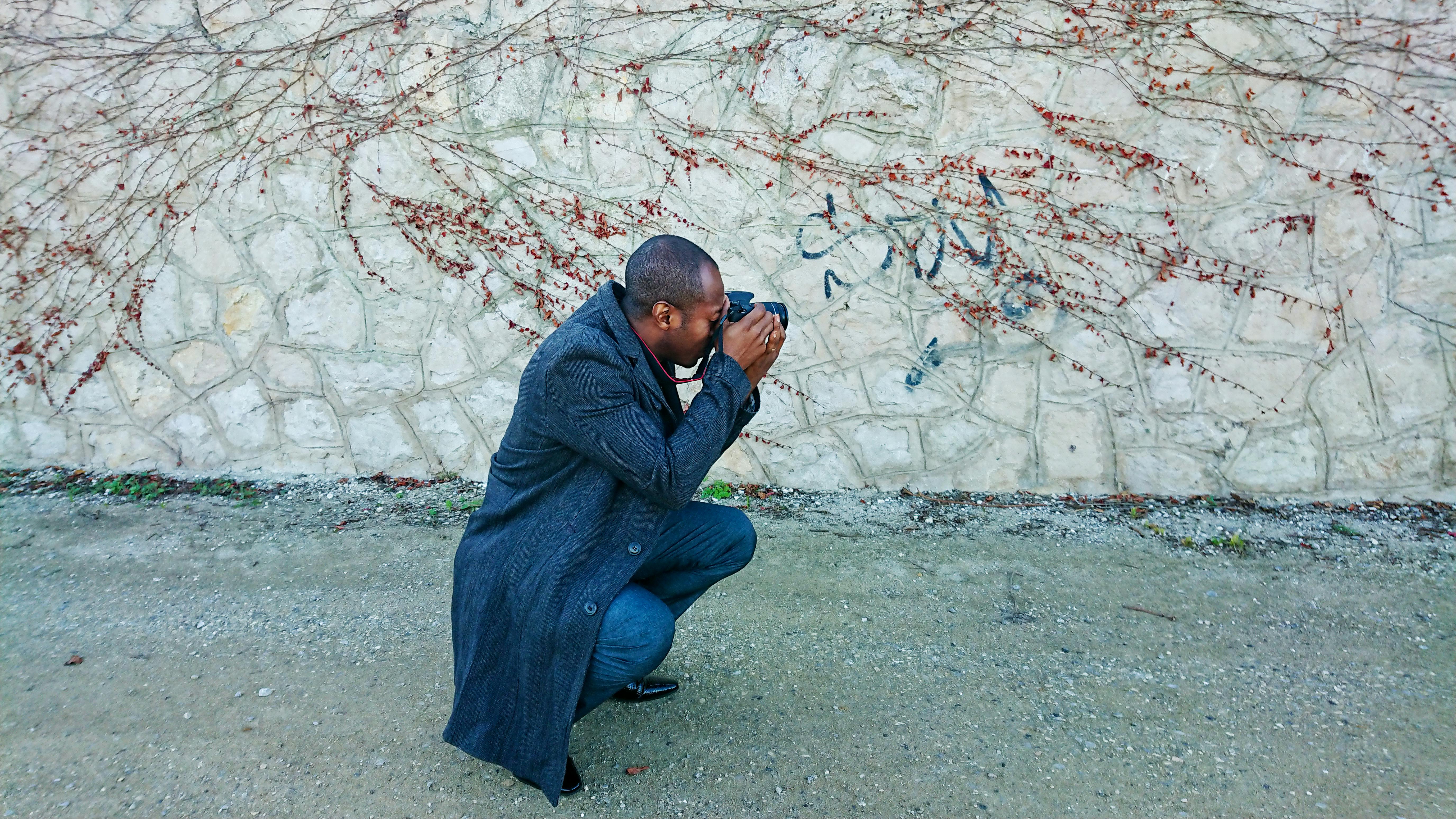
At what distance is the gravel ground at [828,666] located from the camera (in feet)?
6.82

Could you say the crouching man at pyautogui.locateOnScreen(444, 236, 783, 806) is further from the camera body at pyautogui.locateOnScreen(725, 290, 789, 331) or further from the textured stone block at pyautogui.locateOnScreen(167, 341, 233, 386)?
the textured stone block at pyautogui.locateOnScreen(167, 341, 233, 386)

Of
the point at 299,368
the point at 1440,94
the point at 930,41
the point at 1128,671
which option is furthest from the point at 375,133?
the point at 1440,94

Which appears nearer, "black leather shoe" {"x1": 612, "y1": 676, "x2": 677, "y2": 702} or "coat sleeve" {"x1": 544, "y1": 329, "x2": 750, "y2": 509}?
"coat sleeve" {"x1": 544, "y1": 329, "x2": 750, "y2": 509}

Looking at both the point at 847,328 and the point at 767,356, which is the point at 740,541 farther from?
the point at 847,328

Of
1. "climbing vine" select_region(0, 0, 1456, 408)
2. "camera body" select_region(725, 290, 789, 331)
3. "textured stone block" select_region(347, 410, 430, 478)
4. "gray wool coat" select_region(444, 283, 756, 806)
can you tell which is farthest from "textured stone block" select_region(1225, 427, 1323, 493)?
"textured stone block" select_region(347, 410, 430, 478)

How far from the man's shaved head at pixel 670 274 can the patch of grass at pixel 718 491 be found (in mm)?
2014

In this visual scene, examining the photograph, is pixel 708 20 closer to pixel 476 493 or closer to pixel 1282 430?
pixel 476 493

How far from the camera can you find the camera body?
1947mm

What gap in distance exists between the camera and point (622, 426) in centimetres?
179

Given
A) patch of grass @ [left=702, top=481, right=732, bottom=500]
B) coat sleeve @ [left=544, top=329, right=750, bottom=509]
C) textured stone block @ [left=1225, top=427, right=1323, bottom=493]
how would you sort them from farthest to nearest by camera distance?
patch of grass @ [left=702, top=481, right=732, bottom=500] → textured stone block @ [left=1225, top=427, right=1323, bottom=493] → coat sleeve @ [left=544, top=329, right=750, bottom=509]

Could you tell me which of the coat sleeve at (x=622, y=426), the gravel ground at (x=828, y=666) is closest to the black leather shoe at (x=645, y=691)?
the gravel ground at (x=828, y=666)

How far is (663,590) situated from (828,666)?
24.5 inches

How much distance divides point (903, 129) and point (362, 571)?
2600mm

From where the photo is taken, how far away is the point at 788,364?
3.78 m
